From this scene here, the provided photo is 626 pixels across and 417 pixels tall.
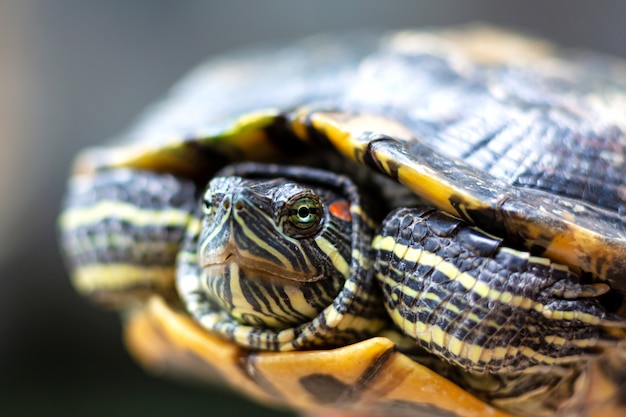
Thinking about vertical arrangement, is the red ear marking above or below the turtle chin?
above

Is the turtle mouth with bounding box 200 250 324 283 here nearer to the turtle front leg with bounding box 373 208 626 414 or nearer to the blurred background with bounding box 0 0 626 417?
the turtle front leg with bounding box 373 208 626 414

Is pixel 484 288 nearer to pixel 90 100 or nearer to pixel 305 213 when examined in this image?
pixel 305 213

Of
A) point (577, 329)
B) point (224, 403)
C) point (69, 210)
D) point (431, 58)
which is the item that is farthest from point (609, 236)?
point (224, 403)

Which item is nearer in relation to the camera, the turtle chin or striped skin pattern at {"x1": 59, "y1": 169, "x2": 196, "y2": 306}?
the turtle chin

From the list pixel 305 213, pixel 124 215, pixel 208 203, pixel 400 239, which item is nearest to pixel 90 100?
pixel 124 215

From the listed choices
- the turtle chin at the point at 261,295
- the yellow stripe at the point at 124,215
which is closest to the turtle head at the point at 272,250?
the turtle chin at the point at 261,295

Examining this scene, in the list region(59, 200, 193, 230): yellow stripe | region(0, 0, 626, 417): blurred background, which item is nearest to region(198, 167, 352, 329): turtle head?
region(59, 200, 193, 230): yellow stripe

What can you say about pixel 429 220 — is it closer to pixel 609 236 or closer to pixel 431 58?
pixel 609 236

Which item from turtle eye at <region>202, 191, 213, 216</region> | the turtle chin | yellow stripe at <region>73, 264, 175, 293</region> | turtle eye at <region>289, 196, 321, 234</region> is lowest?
yellow stripe at <region>73, 264, 175, 293</region>
